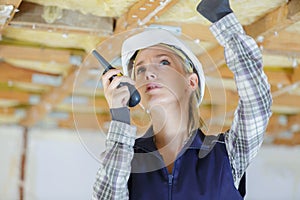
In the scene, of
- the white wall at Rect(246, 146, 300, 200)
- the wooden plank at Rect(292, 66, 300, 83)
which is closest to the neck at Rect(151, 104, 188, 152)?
the wooden plank at Rect(292, 66, 300, 83)

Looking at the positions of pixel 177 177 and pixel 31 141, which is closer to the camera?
pixel 177 177

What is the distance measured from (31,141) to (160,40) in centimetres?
320

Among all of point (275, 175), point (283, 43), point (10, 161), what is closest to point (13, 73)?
point (283, 43)

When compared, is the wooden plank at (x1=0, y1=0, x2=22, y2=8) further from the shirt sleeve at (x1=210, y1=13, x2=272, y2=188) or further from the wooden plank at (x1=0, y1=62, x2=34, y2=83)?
the wooden plank at (x1=0, y1=62, x2=34, y2=83)

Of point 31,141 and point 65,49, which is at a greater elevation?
point 65,49

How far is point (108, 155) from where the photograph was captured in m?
1.20

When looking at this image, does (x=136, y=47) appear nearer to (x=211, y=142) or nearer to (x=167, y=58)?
(x=167, y=58)

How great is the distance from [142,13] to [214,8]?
715mm

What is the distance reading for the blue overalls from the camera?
1260 millimetres

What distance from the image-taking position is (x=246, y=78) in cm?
123

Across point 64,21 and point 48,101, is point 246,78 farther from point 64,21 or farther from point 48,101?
point 48,101

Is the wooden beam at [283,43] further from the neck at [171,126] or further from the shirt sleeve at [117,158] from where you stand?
the shirt sleeve at [117,158]

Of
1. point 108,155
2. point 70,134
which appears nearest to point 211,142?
point 108,155

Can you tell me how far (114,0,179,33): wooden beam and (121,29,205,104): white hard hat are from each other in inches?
18.4
